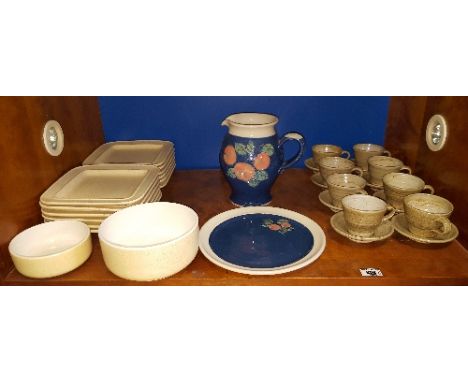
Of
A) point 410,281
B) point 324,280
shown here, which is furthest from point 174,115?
point 410,281

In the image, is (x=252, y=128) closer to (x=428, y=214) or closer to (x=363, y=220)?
(x=363, y=220)

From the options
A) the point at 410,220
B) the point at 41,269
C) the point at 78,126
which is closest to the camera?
the point at 41,269

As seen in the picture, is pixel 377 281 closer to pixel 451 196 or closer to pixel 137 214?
pixel 451 196

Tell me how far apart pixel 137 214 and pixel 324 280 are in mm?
445

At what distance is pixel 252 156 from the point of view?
3.31 ft

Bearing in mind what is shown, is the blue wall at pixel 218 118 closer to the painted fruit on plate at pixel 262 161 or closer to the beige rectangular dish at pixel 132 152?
the beige rectangular dish at pixel 132 152

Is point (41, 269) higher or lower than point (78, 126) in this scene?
lower

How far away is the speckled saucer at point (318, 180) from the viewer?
3.88 ft

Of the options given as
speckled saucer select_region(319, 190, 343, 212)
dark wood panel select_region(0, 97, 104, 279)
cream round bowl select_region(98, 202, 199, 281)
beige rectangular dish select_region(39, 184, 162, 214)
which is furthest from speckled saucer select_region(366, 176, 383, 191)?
dark wood panel select_region(0, 97, 104, 279)

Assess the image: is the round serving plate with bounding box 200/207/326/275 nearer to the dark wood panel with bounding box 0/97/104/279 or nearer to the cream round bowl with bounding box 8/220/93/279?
the cream round bowl with bounding box 8/220/93/279

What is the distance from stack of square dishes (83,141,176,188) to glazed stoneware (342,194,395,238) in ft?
1.79

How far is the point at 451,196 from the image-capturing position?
978 mm

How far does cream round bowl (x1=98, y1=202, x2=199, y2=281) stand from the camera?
0.74 metres

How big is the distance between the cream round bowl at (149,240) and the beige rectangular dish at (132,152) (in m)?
0.27
